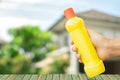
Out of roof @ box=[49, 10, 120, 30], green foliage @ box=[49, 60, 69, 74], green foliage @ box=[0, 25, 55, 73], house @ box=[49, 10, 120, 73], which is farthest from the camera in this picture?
green foliage @ box=[0, 25, 55, 73]

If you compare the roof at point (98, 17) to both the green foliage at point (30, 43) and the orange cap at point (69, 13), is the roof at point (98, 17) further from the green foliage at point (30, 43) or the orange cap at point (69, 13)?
the orange cap at point (69, 13)

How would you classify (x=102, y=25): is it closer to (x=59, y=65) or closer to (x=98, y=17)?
(x=98, y=17)

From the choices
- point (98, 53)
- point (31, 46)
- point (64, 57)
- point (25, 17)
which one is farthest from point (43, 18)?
point (98, 53)

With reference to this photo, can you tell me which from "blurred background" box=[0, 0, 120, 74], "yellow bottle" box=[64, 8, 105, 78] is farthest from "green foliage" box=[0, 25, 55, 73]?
"yellow bottle" box=[64, 8, 105, 78]

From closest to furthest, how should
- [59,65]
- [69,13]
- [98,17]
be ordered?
[69,13]
[98,17]
[59,65]

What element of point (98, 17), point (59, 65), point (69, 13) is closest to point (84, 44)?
point (69, 13)

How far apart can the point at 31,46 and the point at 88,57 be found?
23845mm

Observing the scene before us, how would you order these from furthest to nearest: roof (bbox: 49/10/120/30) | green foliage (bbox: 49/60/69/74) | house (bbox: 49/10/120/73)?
green foliage (bbox: 49/60/69/74), house (bbox: 49/10/120/73), roof (bbox: 49/10/120/30)

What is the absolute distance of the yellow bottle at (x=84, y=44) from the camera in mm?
1906

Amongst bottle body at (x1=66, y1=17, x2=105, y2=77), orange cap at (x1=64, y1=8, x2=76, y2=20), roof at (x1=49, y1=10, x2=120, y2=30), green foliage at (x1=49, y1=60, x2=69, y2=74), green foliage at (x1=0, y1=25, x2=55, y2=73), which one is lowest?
green foliage at (x1=0, y1=25, x2=55, y2=73)

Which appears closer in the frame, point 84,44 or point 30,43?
point 84,44

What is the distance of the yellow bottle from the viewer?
6.25 ft

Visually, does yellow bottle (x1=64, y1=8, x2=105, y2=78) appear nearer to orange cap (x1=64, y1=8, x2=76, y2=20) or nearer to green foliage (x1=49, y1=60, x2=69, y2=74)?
orange cap (x1=64, y1=8, x2=76, y2=20)

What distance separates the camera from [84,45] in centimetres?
191
